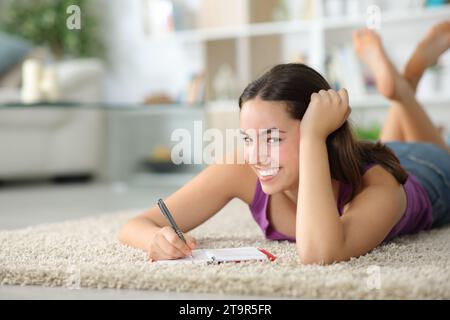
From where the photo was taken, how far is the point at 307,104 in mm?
1216

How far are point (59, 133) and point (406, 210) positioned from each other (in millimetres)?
2727

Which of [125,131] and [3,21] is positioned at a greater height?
[3,21]

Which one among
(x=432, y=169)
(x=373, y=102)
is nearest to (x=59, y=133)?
(x=373, y=102)

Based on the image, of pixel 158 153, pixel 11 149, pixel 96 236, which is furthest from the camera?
pixel 158 153

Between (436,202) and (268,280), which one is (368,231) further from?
(436,202)

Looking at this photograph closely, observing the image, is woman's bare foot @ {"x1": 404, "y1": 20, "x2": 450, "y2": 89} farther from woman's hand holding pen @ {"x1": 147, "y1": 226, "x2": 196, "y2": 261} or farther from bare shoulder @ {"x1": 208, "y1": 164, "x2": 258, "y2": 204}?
woman's hand holding pen @ {"x1": 147, "y1": 226, "x2": 196, "y2": 261}

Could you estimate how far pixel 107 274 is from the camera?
3.56 feet

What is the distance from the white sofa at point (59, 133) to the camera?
3.62 m

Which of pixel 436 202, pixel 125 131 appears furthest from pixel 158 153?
pixel 436 202

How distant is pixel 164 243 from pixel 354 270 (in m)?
0.33

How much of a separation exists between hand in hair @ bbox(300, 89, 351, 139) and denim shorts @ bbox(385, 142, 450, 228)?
533mm

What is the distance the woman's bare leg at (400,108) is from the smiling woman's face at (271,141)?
832 millimetres

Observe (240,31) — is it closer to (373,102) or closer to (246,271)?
(373,102)

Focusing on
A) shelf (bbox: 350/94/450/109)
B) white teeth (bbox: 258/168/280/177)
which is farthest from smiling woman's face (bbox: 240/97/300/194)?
shelf (bbox: 350/94/450/109)
